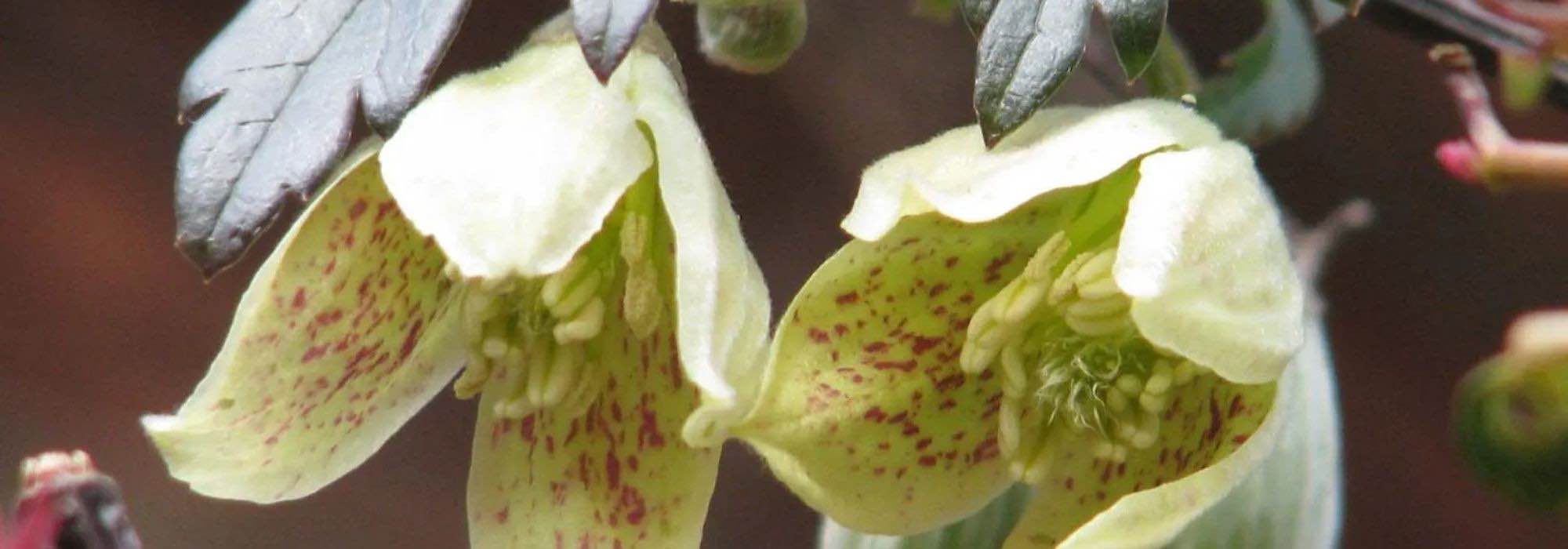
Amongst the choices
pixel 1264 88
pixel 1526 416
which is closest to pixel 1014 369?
pixel 1526 416

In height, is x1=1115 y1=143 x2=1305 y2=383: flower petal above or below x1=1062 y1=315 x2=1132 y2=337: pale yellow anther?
above

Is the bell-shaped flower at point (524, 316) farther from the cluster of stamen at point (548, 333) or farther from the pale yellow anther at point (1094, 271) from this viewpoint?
the pale yellow anther at point (1094, 271)

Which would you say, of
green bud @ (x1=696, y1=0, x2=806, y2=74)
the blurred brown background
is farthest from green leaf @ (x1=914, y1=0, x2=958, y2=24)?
the blurred brown background

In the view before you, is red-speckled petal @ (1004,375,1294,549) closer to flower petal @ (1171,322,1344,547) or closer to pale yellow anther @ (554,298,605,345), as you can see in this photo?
flower petal @ (1171,322,1344,547)

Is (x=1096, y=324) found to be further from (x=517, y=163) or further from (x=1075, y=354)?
(x=517, y=163)

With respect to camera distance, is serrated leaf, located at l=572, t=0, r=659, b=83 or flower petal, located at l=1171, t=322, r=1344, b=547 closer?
serrated leaf, located at l=572, t=0, r=659, b=83

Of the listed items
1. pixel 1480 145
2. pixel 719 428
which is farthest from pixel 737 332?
pixel 1480 145

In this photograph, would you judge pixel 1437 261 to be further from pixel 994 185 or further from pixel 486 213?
pixel 486 213
